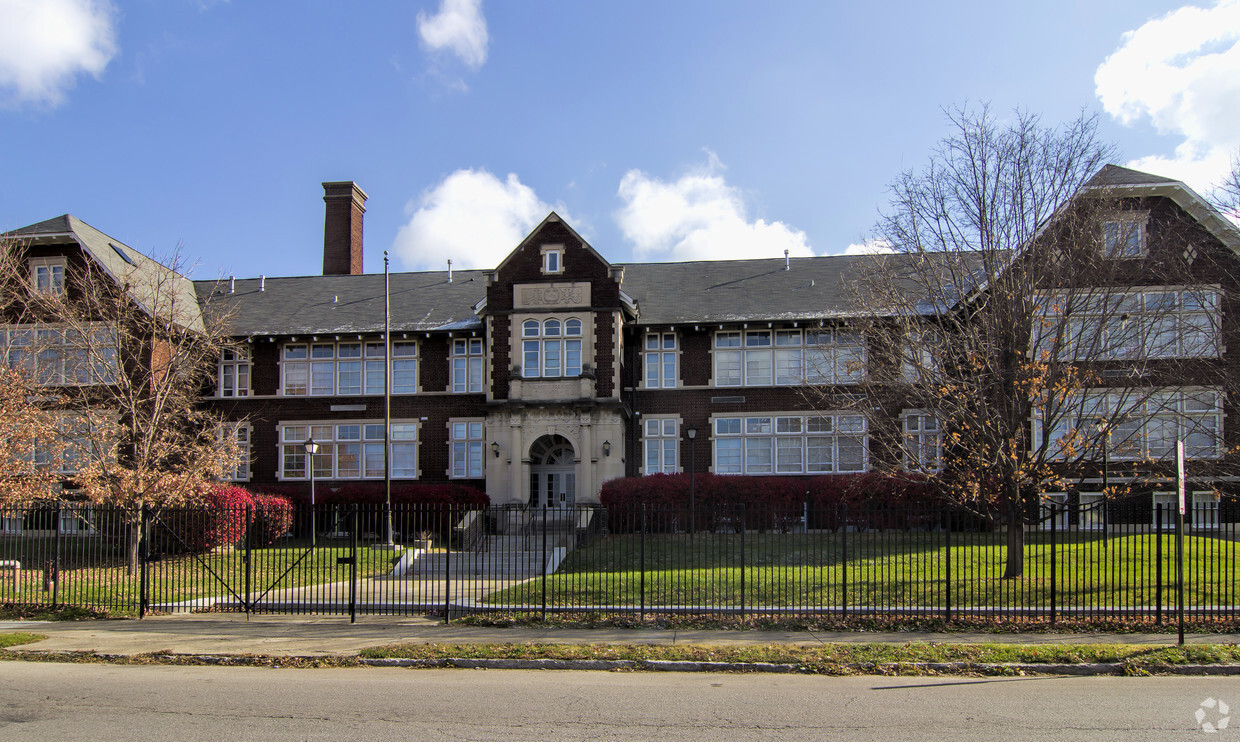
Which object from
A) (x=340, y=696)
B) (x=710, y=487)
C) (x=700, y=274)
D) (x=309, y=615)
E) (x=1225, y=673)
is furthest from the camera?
(x=700, y=274)

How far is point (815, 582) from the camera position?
15266 millimetres

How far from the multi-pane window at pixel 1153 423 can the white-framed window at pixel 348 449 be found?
20415 mm

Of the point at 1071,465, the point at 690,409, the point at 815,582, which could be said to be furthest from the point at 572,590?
the point at 690,409

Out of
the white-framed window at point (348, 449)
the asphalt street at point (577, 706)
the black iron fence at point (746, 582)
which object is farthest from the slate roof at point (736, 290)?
the asphalt street at point (577, 706)

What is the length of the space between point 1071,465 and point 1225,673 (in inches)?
196

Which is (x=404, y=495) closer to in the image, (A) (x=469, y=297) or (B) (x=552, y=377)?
(B) (x=552, y=377)

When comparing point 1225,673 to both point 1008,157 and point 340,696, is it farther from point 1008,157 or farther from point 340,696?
point 340,696

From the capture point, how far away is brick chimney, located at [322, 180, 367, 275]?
35.6m

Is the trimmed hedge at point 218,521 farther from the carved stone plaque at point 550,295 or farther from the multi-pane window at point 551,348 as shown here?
the carved stone plaque at point 550,295

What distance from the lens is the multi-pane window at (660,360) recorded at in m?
29.3

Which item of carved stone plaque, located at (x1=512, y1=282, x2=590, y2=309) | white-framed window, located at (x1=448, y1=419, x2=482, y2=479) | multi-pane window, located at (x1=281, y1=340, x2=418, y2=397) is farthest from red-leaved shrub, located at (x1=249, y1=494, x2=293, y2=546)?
carved stone plaque, located at (x1=512, y1=282, x2=590, y2=309)

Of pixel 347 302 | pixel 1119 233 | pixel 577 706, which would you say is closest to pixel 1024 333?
pixel 1119 233

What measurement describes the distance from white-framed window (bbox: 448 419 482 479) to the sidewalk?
16.0 meters

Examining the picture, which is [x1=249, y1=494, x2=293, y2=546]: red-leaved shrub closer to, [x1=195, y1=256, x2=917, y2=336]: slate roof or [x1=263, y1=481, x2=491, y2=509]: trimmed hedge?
[x1=263, y1=481, x2=491, y2=509]: trimmed hedge
